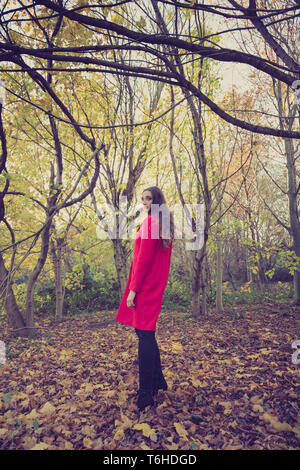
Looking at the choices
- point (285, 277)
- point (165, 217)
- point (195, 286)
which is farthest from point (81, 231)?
point (285, 277)

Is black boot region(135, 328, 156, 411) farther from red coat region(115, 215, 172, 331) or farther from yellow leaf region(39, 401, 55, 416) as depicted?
yellow leaf region(39, 401, 55, 416)

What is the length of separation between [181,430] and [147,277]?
1.14 m

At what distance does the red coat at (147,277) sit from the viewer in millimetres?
2268

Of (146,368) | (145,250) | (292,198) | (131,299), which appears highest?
(292,198)

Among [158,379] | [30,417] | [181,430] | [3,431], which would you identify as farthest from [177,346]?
[3,431]

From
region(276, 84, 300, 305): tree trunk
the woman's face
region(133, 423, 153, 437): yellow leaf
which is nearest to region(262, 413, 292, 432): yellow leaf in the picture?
region(133, 423, 153, 437): yellow leaf

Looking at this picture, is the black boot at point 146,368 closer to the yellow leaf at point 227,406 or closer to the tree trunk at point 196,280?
the yellow leaf at point 227,406

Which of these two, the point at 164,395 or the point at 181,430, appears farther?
the point at 164,395

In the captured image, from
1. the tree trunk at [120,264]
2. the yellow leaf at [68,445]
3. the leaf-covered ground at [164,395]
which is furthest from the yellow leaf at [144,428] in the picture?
the tree trunk at [120,264]

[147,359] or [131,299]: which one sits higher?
[131,299]

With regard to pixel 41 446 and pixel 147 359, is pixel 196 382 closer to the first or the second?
pixel 147 359

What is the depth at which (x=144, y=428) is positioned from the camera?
2.04m
